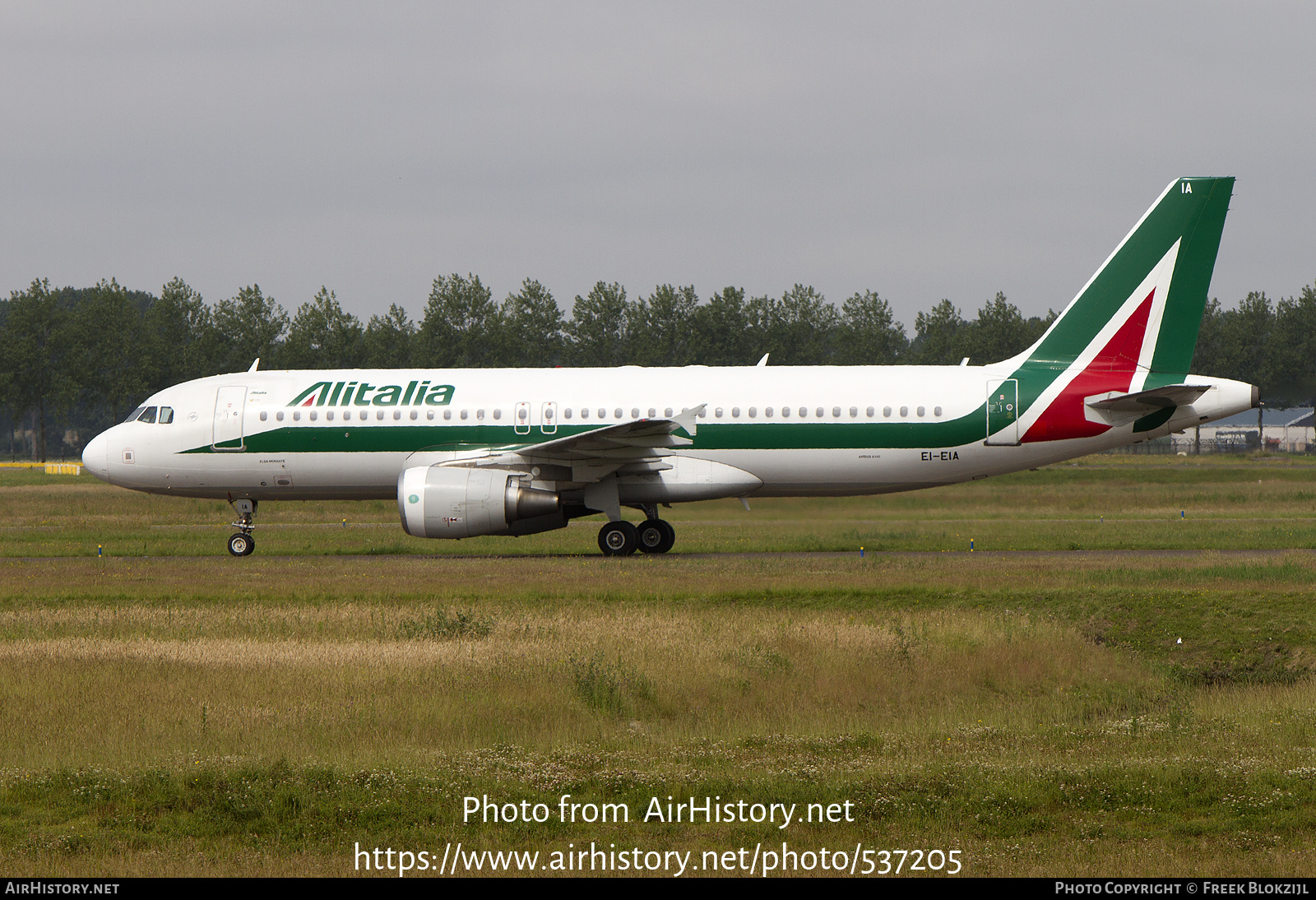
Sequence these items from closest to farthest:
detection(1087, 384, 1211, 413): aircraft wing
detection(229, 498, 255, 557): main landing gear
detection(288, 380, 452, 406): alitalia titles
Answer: detection(1087, 384, 1211, 413): aircraft wing, detection(288, 380, 452, 406): alitalia titles, detection(229, 498, 255, 557): main landing gear

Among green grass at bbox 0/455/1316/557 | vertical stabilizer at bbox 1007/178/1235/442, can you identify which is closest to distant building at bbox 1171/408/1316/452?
green grass at bbox 0/455/1316/557

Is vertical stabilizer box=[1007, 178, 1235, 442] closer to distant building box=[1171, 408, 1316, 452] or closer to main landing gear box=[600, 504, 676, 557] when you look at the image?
main landing gear box=[600, 504, 676, 557]

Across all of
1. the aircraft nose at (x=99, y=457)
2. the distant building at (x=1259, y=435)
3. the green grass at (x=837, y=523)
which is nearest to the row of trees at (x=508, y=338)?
the distant building at (x=1259, y=435)

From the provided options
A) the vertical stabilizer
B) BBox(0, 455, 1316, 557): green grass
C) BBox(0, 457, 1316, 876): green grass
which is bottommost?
BBox(0, 457, 1316, 876): green grass

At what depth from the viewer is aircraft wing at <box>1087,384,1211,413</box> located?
2450cm

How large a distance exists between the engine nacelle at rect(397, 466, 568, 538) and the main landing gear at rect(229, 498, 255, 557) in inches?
181

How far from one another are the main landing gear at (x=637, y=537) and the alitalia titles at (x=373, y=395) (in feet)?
14.6

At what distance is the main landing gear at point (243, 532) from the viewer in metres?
26.7

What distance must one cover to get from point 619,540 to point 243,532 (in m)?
8.26

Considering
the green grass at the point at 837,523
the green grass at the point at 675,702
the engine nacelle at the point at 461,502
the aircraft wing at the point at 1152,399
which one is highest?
the aircraft wing at the point at 1152,399

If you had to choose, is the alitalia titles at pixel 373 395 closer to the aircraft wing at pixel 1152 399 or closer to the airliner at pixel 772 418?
the airliner at pixel 772 418

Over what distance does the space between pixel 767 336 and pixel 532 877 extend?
255 feet

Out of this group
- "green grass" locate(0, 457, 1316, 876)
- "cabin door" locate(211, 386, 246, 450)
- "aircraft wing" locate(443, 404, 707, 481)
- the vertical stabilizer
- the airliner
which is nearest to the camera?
"green grass" locate(0, 457, 1316, 876)

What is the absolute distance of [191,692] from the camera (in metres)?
12.8
